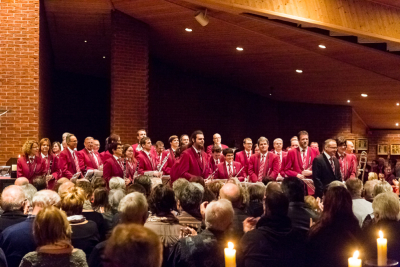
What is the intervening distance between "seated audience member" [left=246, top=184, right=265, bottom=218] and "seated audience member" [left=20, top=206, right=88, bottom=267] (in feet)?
7.72

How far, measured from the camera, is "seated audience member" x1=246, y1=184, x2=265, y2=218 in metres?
5.33

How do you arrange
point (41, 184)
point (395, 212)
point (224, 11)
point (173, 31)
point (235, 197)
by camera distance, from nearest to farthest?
1. point (395, 212)
2. point (235, 197)
3. point (41, 184)
4. point (224, 11)
5. point (173, 31)

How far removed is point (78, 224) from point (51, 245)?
1078 millimetres

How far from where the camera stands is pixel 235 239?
159 inches

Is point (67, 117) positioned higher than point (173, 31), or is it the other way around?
point (173, 31)

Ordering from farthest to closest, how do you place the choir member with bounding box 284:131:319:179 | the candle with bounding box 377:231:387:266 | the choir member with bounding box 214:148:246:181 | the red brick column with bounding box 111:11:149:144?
the red brick column with bounding box 111:11:149:144 → the choir member with bounding box 284:131:319:179 → the choir member with bounding box 214:148:246:181 → the candle with bounding box 377:231:387:266

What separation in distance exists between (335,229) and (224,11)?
7507 mm

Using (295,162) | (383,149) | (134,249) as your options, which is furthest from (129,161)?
(383,149)

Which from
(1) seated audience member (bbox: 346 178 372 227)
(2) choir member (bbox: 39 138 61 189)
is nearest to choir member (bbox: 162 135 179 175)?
(2) choir member (bbox: 39 138 61 189)

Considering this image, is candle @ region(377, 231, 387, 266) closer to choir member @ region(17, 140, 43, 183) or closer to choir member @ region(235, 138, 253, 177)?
choir member @ region(17, 140, 43, 183)

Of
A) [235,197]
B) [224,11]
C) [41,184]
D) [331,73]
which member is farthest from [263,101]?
[235,197]

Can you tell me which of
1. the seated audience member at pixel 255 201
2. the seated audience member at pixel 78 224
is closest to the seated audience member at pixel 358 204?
the seated audience member at pixel 255 201

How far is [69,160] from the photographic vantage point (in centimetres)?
1039

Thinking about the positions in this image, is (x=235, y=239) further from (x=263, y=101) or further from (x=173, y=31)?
(x=263, y=101)
